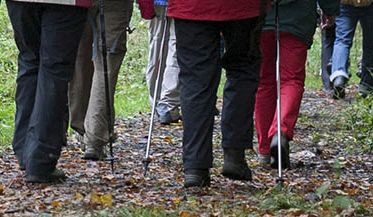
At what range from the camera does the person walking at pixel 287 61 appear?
26.1ft

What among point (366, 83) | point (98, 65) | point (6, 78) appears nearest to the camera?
point (98, 65)

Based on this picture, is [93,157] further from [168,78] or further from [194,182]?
[168,78]

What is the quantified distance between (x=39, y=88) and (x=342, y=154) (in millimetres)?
3347

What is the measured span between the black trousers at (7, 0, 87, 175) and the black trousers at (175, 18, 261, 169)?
2.27 ft

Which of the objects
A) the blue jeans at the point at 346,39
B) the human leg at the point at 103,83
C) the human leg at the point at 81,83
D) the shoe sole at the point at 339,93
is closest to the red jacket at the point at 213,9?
the human leg at the point at 103,83

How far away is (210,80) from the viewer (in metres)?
6.62

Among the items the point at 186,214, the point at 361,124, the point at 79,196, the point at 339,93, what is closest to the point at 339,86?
→ the point at 339,93

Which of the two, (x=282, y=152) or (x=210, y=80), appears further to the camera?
(x=282, y=152)

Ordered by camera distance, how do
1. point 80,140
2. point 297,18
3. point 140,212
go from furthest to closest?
1. point 80,140
2. point 297,18
3. point 140,212

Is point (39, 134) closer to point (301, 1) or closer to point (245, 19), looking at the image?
point (245, 19)

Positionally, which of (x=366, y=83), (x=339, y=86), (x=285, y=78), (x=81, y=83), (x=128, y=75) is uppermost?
(x=285, y=78)

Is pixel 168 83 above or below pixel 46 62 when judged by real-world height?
below

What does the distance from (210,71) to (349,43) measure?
7806 mm

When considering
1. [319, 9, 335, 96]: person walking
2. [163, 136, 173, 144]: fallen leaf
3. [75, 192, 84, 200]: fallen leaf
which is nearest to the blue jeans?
[319, 9, 335, 96]: person walking
